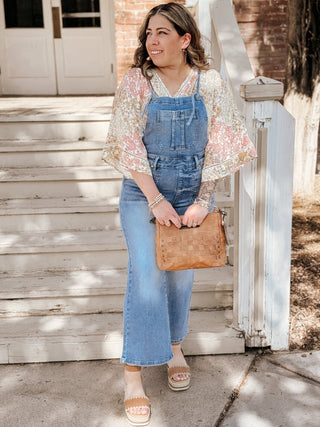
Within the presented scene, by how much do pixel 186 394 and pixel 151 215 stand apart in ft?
3.27

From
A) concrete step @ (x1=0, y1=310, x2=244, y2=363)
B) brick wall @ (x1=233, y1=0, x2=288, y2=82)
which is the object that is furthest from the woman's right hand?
brick wall @ (x1=233, y1=0, x2=288, y2=82)

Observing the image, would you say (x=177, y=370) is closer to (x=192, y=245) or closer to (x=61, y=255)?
(x=192, y=245)

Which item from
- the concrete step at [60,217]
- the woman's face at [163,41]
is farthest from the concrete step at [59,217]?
the woman's face at [163,41]

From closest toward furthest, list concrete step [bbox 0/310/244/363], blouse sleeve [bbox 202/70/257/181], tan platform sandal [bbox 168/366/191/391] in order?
blouse sleeve [bbox 202/70/257/181] < tan platform sandal [bbox 168/366/191/391] < concrete step [bbox 0/310/244/363]

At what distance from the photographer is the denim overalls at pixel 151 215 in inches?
97.7

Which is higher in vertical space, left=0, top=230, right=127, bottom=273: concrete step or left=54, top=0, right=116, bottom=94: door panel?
left=54, top=0, right=116, bottom=94: door panel

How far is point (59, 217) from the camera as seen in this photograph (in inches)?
160

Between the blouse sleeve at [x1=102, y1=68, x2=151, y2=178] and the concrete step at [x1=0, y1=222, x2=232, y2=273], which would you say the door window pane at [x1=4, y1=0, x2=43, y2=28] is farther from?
the blouse sleeve at [x1=102, y1=68, x2=151, y2=178]

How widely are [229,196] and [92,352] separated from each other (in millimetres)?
1534

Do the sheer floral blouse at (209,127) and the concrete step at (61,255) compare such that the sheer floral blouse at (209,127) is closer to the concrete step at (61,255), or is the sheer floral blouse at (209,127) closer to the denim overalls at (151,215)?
the denim overalls at (151,215)

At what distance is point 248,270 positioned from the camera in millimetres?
3230

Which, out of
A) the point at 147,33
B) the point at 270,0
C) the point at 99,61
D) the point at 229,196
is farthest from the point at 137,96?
the point at 99,61

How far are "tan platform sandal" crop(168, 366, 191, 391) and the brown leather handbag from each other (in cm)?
67

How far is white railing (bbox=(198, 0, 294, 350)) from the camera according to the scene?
3049 mm
